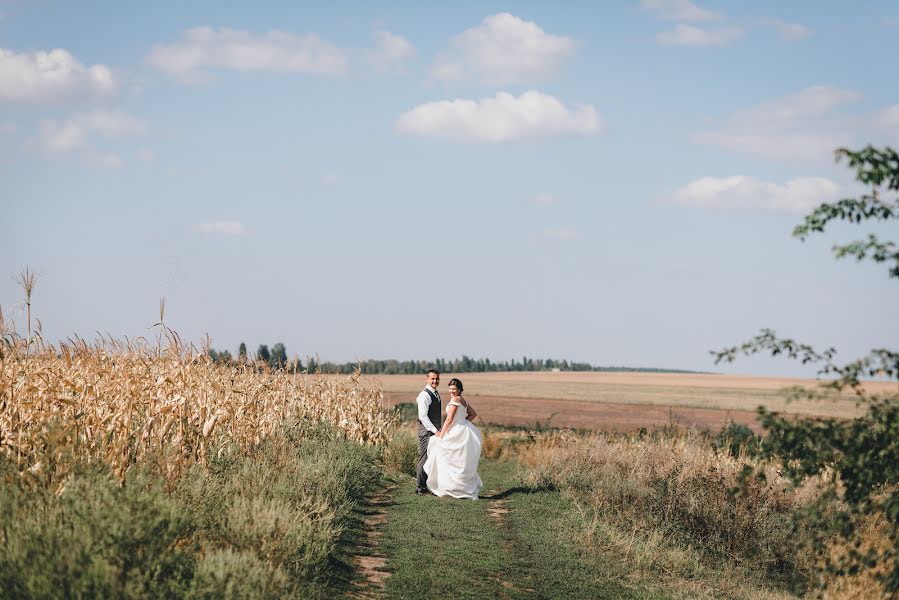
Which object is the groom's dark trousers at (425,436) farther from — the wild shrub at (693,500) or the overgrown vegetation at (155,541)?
the overgrown vegetation at (155,541)

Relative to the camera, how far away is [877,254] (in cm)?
640

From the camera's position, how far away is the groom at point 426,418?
16.3 m

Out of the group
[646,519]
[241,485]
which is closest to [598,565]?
[646,519]

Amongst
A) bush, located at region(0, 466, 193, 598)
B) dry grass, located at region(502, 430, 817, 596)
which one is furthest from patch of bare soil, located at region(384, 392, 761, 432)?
bush, located at region(0, 466, 193, 598)

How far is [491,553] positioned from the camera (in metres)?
11.6

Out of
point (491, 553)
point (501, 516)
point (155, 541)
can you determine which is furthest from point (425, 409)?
point (155, 541)

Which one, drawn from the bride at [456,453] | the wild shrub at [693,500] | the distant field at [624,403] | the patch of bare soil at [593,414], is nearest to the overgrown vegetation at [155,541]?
the bride at [456,453]

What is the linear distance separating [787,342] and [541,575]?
5441 mm

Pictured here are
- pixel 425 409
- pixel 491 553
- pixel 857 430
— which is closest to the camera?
pixel 857 430

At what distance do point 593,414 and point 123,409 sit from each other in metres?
46.5

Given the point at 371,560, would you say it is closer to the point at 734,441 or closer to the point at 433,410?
the point at 433,410

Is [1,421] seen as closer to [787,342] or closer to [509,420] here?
[787,342]

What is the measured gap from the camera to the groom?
16.3 metres

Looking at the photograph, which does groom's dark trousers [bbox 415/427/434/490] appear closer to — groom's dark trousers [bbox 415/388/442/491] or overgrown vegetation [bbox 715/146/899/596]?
groom's dark trousers [bbox 415/388/442/491]
